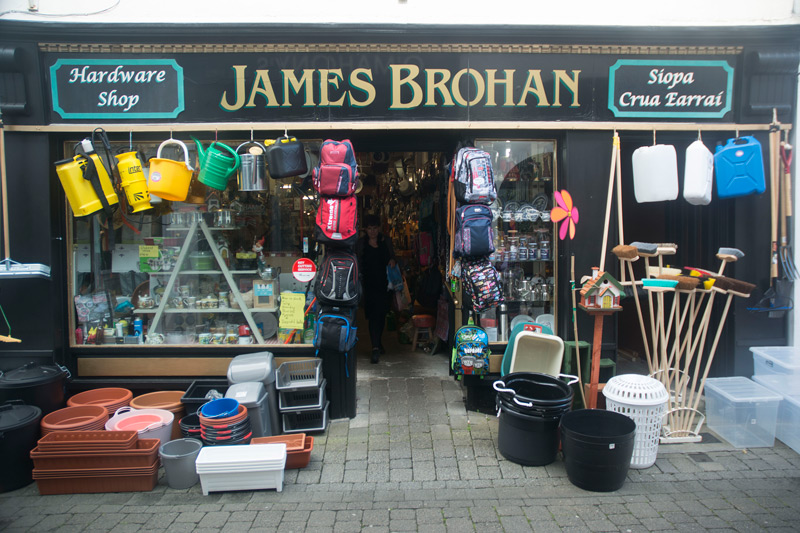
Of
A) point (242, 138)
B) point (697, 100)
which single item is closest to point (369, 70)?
point (242, 138)

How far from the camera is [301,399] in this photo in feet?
16.1

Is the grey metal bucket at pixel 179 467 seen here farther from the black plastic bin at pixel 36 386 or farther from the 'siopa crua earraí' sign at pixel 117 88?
the 'siopa crua earraí' sign at pixel 117 88

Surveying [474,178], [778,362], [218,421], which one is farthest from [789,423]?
[218,421]

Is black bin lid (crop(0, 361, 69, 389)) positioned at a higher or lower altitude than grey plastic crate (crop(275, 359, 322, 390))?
higher

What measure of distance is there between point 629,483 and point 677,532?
2.16 ft

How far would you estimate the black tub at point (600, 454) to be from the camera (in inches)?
152

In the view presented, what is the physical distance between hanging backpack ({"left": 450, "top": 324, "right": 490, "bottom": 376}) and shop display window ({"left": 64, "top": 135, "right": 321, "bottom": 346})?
1.67 m

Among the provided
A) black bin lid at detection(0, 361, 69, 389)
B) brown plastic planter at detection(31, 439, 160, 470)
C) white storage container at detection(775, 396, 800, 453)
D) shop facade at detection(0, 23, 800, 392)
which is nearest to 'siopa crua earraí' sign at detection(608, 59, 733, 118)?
shop facade at detection(0, 23, 800, 392)

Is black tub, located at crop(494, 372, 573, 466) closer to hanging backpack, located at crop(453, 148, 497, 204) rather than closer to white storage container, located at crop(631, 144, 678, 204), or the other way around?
hanging backpack, located at crop(453, 148, 497, 204)

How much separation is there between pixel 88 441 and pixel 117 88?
3.39 m

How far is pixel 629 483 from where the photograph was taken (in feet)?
13.5

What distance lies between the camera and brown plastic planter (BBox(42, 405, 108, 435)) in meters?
4.28

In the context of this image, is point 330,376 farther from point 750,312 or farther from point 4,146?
point 750,312

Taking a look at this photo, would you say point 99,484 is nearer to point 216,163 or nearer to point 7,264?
point 7,264
